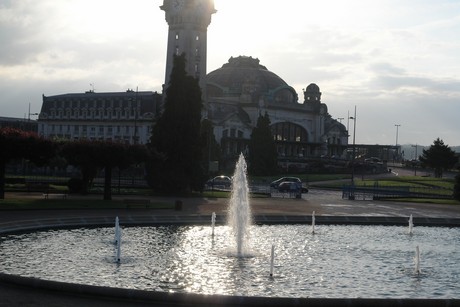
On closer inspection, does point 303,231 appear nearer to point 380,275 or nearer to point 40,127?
point 380,275

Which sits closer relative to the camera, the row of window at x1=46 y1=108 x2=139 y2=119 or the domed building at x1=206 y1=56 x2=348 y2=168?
the row of window at x1=46 y1=108 x2=139 y2=119

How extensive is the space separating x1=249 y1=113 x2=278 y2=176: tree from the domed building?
2644cm

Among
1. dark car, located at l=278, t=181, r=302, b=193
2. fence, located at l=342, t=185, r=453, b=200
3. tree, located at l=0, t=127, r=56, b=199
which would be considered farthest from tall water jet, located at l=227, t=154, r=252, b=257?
dark car, located at l=278, t=181, r=302, b=193

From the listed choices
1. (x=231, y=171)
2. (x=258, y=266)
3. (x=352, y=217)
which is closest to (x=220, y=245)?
(x=258, y=266)

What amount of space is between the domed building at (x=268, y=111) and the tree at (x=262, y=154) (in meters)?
26.4

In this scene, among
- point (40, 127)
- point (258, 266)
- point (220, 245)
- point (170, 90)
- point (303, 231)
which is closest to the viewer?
point (258, 266)

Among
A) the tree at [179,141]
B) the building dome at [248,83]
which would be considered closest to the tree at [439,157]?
the building dome at [248,83]

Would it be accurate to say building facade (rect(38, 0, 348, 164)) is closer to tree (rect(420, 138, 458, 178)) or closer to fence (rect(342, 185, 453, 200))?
tree (rect(420, 138, 458, 178))

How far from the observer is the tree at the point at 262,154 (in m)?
102

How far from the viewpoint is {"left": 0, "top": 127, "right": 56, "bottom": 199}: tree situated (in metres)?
44.9

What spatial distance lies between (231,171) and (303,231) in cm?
7434

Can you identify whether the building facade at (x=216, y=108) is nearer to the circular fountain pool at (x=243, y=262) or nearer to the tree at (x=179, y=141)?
the tree at (x=179, y=141)

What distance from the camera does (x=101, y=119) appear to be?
5266 inches

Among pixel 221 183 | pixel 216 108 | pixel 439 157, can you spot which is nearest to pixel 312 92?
pixel 216 108
